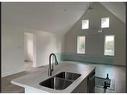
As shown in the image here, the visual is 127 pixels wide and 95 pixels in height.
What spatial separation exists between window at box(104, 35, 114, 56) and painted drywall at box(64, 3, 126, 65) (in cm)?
23

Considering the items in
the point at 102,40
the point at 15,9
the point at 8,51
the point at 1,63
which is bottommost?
the point at 1,63

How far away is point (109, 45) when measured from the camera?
8.16 metres

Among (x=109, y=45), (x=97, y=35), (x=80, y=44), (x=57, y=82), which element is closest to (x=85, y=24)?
(x=97, y=35)

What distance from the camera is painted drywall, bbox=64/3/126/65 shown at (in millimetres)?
7754

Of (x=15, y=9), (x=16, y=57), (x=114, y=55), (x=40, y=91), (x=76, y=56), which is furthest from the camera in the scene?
(x=76, y=56)

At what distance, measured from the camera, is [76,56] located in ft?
30.1

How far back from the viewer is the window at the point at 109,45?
26.3ft

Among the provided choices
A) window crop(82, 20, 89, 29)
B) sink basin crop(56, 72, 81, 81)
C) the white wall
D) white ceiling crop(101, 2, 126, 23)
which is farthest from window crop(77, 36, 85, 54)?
sink basin crop(56, 72, 81, 81)

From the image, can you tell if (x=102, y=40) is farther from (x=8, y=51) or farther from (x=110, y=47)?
(x=8, y=51)

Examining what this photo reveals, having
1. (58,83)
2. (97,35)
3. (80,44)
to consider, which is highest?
(97,35)

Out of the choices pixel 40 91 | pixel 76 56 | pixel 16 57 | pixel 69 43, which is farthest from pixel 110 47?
pixel 40 91

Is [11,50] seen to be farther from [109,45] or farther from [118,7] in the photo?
[109,45]

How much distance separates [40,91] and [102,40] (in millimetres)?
7639

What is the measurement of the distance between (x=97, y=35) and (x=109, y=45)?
1.04 metres
